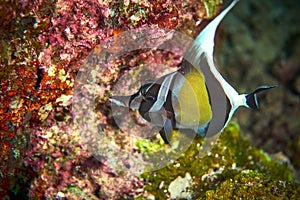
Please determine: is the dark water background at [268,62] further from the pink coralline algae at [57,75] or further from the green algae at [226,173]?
the pink coralline algae at [57,75]

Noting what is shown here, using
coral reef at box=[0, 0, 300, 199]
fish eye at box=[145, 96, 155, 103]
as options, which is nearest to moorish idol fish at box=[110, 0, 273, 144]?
fish eye at box=[145, 96, 155, 103]

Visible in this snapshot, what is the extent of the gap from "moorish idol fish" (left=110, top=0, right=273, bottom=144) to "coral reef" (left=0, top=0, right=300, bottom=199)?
0.23 meters

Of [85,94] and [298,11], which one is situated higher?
[85,94]

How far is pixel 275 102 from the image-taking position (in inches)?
211

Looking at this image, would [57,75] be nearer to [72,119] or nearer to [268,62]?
[72,119]

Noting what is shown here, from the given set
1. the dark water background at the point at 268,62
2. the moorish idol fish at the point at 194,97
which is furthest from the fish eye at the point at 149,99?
the dark water background at the point at 268,62

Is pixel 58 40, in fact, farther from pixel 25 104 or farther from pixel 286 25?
pixel 286 25

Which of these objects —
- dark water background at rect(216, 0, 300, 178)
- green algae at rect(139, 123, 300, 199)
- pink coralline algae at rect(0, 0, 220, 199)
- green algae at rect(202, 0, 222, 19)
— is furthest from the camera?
dark water background at rect(216, 0, 300, 178)

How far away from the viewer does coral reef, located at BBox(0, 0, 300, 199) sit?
1.87m

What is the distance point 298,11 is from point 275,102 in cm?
199

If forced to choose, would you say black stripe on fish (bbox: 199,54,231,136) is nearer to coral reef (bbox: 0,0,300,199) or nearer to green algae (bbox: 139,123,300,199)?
coral reef (bbox: 0,0,300,199)

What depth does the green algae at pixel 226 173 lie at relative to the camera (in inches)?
85.3

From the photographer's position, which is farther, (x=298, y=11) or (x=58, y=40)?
(x=298, y=11)

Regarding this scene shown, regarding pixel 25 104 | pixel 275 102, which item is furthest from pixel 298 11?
pixel 25 104
